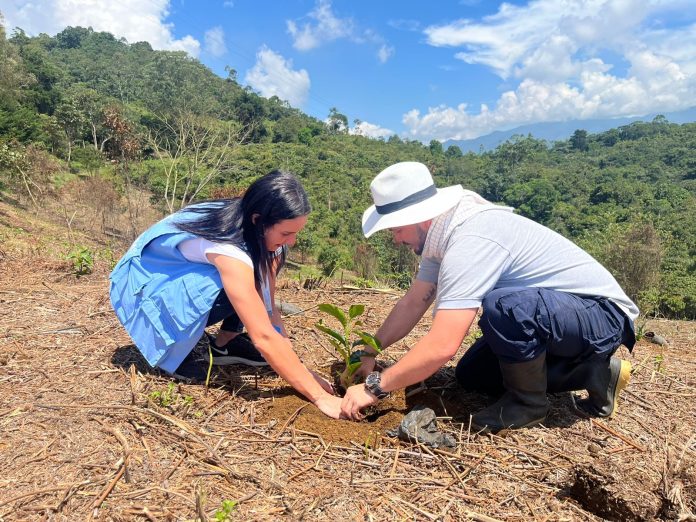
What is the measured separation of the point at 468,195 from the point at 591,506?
49.9 inches

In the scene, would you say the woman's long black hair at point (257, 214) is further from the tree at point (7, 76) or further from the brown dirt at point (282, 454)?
the tree at point (7, 76)

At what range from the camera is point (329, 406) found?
2.15m

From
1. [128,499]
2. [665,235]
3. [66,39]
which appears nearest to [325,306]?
[128,499]

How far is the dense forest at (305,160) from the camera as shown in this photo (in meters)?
20.9

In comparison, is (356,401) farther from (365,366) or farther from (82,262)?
(82,262)

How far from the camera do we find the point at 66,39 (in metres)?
82.2

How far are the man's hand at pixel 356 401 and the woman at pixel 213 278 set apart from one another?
0.06m

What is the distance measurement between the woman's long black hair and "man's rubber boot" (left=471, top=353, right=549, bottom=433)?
1185 mm

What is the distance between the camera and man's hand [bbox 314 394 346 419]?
213 centimetres

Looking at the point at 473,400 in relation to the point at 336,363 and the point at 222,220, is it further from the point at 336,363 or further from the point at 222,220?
the point at 222,220

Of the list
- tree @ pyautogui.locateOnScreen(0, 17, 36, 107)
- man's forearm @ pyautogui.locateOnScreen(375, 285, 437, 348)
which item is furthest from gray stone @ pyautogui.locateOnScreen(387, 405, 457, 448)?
tree @ pyautogui.locateOnScreen(0, 17, 36, 107)

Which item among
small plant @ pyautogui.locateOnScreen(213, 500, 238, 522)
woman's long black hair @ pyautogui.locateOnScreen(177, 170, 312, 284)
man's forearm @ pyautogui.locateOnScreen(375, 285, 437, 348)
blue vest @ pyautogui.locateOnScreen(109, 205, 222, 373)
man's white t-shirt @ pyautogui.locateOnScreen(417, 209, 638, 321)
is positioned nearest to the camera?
small plant @ pyautogui.locateOnScreen(213, 500, 238, 522)

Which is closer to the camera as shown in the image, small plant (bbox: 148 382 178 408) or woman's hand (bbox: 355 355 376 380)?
small plant (bbox: 148 382 178 408)

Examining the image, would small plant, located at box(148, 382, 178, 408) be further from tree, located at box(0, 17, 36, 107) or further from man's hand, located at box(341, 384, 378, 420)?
tree, located at box(0, 17, 36, 107)
